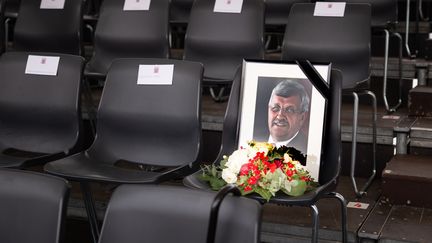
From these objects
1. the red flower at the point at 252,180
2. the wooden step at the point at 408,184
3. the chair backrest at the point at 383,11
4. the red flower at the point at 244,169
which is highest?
the chair backrest at the point at 383,11

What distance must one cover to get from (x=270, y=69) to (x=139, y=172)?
2.06 feet

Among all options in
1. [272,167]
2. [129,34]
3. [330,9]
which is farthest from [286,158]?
[129,34]

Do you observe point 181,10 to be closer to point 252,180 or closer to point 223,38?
point 223,38

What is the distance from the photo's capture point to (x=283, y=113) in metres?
2.44

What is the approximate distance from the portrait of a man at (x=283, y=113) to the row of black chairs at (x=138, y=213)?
2.99ft

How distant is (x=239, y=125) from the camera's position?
8.31ft

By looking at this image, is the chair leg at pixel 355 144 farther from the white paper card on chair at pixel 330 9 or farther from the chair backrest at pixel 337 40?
the white paper card on chair at pixel 330 9

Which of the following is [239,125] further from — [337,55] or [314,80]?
[337,55]

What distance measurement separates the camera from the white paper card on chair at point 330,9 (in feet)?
11.1

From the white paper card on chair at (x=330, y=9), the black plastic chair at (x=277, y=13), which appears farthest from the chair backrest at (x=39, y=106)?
the black plastic chair at (x=277, y=13)

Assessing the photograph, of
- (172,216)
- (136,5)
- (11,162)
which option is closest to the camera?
(172,216)

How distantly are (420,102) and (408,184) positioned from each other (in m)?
0.67

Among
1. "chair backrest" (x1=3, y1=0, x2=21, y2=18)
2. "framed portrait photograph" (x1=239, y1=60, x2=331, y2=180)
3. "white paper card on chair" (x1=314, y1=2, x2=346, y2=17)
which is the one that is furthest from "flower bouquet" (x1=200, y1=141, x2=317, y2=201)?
"chair backrest" (x1=3, y1=0, x2=21, y2=18)

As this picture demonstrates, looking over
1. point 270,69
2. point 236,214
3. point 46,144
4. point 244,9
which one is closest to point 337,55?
point 244,9
